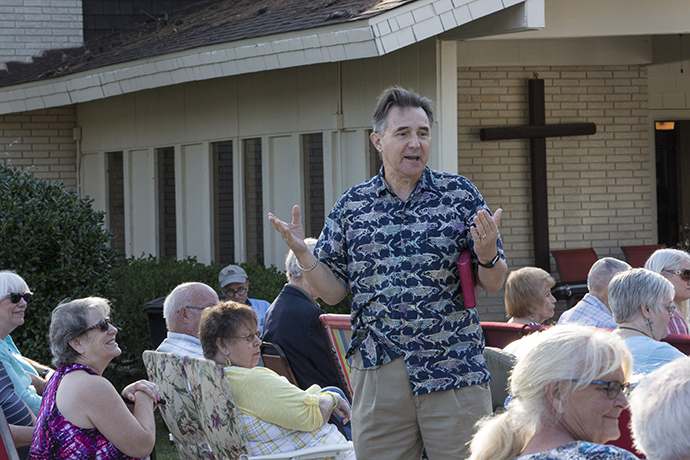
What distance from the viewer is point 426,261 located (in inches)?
124

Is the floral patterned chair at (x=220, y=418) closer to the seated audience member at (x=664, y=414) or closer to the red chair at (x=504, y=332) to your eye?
the red chair at (x=504, y=332)

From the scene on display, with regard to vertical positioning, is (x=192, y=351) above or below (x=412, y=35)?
below

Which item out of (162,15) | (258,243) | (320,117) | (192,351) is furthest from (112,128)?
(192,351)

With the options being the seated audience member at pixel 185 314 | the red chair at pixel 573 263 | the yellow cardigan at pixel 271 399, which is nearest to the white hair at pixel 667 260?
the yellow cardigan at pixel 271 399

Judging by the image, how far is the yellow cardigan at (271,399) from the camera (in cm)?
412

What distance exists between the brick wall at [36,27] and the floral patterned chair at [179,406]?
932cm

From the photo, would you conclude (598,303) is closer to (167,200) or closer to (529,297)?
(529,297)

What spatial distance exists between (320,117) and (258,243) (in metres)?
1.71

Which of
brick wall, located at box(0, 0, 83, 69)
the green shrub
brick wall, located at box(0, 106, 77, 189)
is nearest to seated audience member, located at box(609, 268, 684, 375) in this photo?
the green shrub

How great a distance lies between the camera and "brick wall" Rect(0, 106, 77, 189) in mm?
11773

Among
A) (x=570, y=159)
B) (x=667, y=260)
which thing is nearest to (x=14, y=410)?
(x=667, y=260)

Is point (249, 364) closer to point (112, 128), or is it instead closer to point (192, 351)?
point (192, 351)

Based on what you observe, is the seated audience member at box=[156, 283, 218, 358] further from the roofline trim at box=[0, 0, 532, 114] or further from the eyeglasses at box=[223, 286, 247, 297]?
the roofline trim at box=[0, 0, 532, 114]

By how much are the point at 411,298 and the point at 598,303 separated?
8.27 feet
